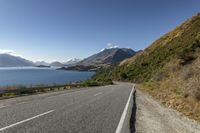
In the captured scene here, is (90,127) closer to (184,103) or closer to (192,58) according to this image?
(184,103)

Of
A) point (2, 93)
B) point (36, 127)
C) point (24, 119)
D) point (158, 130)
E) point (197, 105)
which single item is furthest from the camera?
point (2, 93)

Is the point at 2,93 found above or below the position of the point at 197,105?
above

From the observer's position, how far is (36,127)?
625 centimetres

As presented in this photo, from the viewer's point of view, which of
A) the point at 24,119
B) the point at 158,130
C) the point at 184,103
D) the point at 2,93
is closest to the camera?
the point at 158,130

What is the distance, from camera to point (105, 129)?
6340 millimetres

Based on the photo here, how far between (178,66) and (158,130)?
75.5ft

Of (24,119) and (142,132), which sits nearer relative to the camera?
(142,132)

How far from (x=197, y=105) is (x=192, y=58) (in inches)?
742

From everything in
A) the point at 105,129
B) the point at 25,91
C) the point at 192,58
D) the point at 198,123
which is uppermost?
the point at 192,58

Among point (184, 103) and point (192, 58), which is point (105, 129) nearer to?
point (184, 103)

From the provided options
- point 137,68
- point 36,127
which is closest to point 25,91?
point 36,127

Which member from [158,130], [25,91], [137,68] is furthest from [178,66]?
[137,68]

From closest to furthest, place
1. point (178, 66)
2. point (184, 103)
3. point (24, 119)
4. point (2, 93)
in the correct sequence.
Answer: point (24, 119)
point (184, 103)
point (2, 93)
point (178, 66)

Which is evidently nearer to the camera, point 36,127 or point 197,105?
point 36,127
